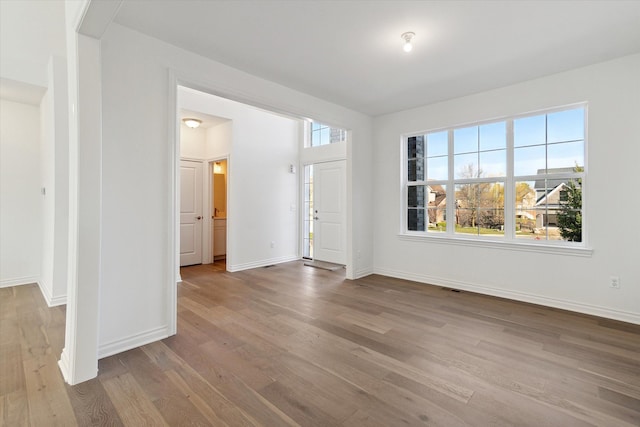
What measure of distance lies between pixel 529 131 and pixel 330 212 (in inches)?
143

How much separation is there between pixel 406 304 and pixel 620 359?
185 cm

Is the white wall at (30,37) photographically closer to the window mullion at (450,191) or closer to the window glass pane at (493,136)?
the window mullion at (450,191)

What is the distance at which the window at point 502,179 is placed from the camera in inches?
138

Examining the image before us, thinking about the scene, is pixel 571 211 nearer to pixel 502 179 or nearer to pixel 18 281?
pixel 502 179

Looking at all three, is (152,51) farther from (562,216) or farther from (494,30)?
(562,216)

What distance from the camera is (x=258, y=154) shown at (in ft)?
18.8

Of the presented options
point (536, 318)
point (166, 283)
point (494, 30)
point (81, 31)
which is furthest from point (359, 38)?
point (536, 318)

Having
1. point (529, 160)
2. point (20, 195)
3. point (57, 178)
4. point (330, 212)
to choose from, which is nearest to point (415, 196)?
point (529, 160)

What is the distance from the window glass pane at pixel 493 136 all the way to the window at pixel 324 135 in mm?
2679

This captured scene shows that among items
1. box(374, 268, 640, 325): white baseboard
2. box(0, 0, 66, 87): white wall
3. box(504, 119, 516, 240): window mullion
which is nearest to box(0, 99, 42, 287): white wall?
box(0, 0, 66, 87): white wall

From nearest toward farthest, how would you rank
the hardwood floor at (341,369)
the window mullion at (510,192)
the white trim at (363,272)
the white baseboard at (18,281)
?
the hardwood floor at (341,369) < the window mullion at (510,192) < the white baseboard at (18,281) < the white trim at (363,272)

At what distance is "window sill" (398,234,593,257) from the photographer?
11.1ft

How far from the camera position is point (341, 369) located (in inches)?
87.2

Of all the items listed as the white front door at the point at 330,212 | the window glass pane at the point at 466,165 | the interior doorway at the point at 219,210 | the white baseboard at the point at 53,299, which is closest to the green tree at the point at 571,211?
the window glass pane at the point at 466,165
